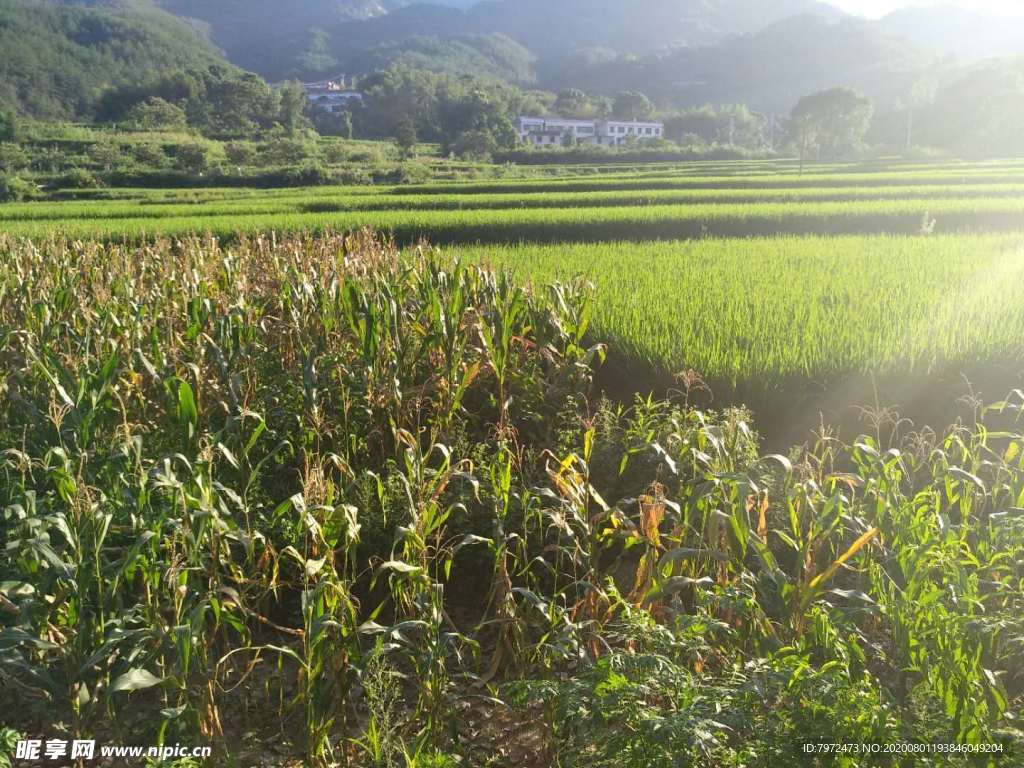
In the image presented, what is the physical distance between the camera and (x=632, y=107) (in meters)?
107

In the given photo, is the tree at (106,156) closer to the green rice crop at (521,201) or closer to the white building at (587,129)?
the green rice crop at (521,201)

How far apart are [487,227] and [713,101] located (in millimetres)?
149256

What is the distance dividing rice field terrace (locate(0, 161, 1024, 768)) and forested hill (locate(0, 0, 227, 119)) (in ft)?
300

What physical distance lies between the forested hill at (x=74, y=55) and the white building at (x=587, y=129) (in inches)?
1860

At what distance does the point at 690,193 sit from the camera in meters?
19.4

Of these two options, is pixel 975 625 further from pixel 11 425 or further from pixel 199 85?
pixel 199 85

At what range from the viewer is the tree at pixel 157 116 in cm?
6556

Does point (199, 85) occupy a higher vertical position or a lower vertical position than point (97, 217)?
higher

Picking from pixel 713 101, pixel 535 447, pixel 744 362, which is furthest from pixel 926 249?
pixel 713 101

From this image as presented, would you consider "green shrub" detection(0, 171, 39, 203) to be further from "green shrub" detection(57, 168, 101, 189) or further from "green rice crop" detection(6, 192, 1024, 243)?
"green rice crop" detection(6, 192, 1024, 243)

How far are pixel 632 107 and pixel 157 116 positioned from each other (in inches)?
2542

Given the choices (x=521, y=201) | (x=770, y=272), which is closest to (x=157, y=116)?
(x=521, y=201)

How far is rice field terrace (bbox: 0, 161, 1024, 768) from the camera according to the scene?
2.21 metres

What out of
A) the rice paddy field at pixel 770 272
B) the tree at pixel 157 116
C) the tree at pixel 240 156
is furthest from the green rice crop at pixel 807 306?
the tree at pixel 157 116
